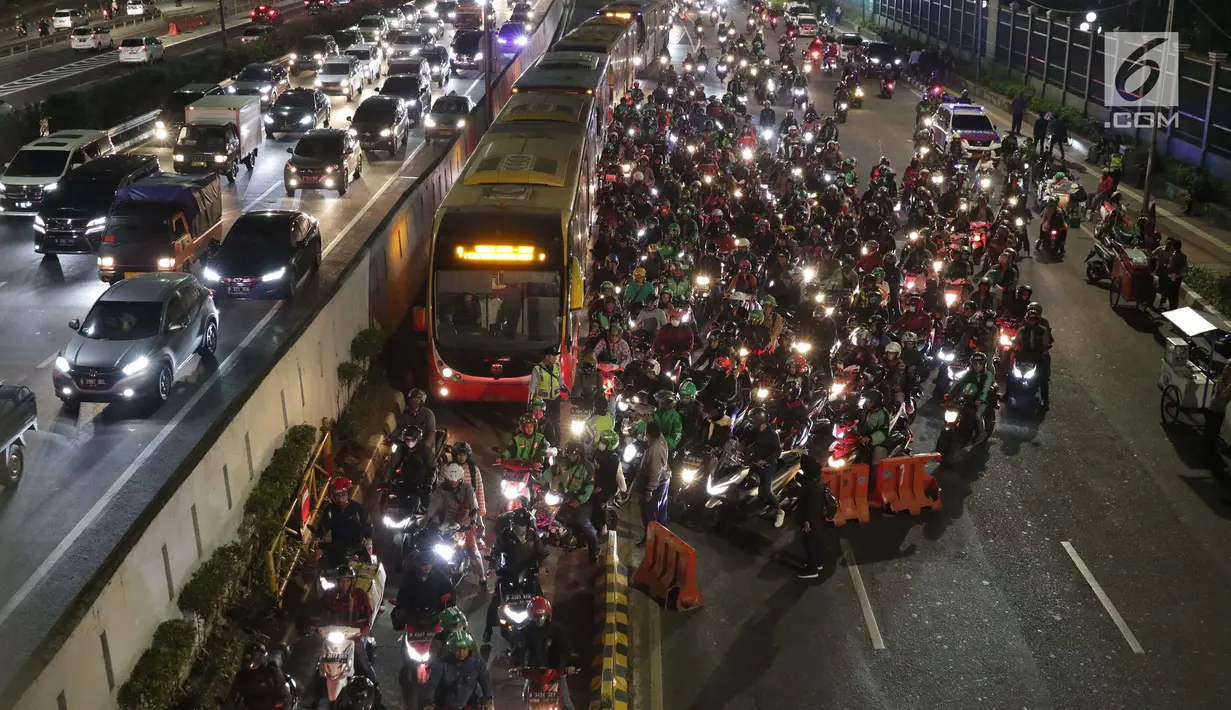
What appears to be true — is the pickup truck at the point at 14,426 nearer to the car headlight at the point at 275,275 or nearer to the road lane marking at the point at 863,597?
the car headlight at the point at 275,275

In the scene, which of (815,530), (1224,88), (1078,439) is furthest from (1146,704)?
(1224,88)

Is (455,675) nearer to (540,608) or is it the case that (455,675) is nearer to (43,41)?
(540,608)

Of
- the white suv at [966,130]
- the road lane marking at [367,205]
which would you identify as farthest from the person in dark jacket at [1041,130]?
the road lane marking at [367,205]

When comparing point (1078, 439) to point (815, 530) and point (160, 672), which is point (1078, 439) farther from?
point (160, 672)

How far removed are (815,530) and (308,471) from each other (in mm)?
5992

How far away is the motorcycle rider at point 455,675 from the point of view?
9.90 metres

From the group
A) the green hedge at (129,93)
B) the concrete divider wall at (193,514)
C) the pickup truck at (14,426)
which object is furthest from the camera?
the green hedge at (129,93)

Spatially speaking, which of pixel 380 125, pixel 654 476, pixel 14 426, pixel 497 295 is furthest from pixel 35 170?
pixel 654 476

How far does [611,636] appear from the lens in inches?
468

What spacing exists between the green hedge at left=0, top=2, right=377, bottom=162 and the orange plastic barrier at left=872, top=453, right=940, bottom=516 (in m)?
30.0

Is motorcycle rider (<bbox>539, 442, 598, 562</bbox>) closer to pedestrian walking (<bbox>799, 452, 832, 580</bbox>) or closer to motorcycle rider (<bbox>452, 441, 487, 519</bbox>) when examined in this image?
motorcycle rider (<bbox>452, 441, 487, 519</bbox>)

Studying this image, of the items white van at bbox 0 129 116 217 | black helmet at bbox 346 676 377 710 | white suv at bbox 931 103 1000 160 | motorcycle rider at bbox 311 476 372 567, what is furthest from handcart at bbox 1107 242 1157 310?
white van at bbox 0 129 116 217

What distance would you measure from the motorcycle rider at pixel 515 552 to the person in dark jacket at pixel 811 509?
3.09 metres

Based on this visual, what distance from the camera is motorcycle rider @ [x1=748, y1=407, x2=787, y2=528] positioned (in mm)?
14562
